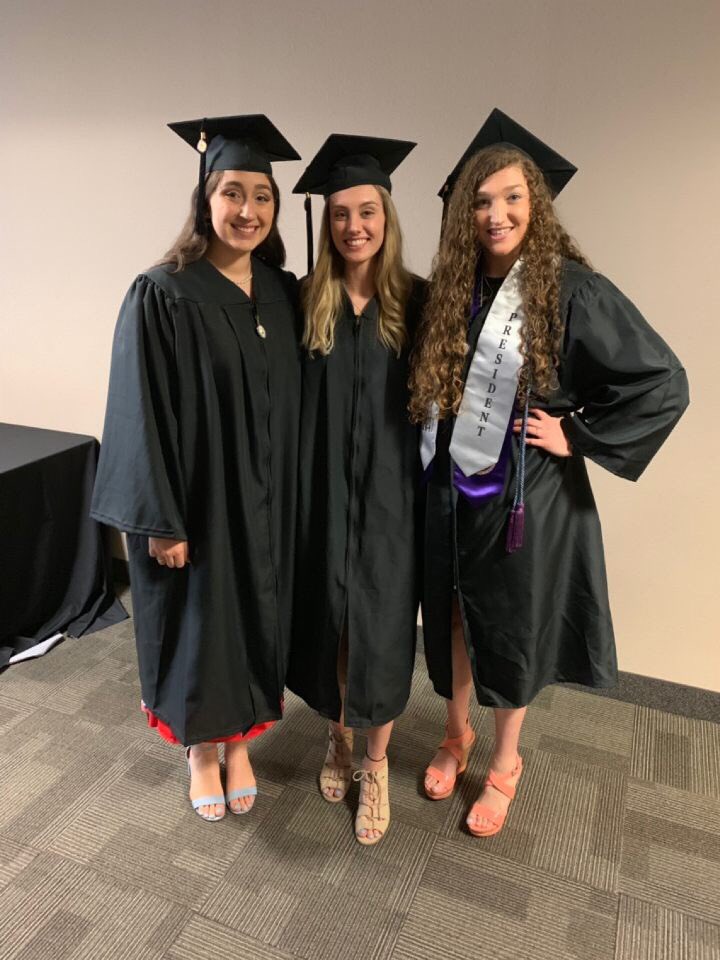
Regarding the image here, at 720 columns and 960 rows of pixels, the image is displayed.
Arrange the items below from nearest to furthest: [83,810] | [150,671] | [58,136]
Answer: [150,671] → [83,810] → [58,136]

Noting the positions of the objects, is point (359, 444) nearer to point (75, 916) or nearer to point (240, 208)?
point (240, 208)

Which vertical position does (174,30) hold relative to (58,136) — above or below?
above

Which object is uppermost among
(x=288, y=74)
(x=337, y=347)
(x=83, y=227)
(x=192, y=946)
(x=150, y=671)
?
(x=288, y=74)

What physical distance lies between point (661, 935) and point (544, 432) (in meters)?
1.18

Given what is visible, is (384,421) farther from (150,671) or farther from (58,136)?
(58,136)

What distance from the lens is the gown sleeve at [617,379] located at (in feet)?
4.50

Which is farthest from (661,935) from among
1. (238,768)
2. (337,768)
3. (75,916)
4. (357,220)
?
(357,220)

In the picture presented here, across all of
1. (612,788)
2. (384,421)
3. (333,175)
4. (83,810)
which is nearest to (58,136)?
(333,175)

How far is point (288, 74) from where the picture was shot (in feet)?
7.01

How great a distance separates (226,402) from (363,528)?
16.7 inches

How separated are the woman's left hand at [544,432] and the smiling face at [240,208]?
2.35ft

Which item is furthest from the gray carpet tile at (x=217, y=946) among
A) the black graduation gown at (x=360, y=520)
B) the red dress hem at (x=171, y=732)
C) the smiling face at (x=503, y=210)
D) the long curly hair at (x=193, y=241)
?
the smiling face at (x=503, y=210)

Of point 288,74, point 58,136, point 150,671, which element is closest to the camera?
point 150,671

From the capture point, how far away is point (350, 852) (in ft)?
5.58
